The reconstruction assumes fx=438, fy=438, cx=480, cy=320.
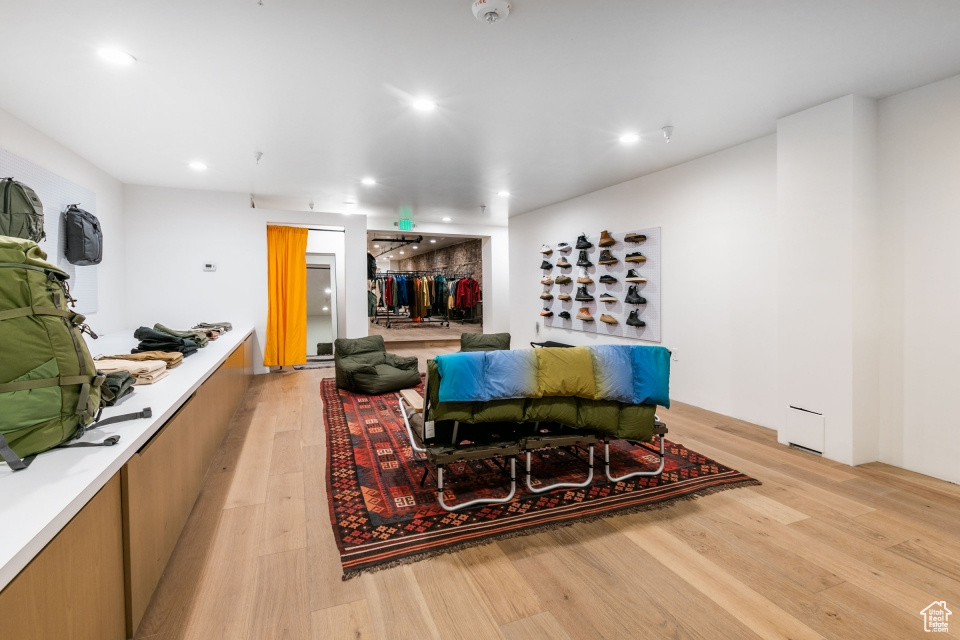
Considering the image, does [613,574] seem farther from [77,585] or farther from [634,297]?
[634,297]

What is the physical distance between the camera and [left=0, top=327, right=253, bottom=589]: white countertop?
3.22 ft

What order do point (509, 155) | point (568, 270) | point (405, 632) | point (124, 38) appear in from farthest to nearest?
point (568, 270), point (509, 155), point (124, 38), point (405, 632)

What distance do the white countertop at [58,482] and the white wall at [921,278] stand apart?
4.56 m

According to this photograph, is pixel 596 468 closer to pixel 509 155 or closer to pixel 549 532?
pixel 549 532

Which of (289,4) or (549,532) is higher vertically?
(289,4)

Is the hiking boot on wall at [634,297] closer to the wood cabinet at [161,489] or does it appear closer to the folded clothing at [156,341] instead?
the wood cabinet at [161,489]

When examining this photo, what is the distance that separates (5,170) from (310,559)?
3.61m

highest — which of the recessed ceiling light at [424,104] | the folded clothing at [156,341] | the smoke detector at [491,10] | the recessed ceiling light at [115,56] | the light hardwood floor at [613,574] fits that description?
the recessed ceiling light at [424,104]

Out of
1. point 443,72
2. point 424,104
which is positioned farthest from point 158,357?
point 443,72

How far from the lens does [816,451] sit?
3.39m

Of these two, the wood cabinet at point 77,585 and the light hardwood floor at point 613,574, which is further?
the light hardwood floor at point 613,574

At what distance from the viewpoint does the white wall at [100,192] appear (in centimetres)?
340

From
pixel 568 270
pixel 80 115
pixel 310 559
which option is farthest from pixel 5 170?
pixel 568 270


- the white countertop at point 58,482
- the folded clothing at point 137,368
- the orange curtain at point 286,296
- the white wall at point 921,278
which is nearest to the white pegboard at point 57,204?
the folded clothing at point 137,368
